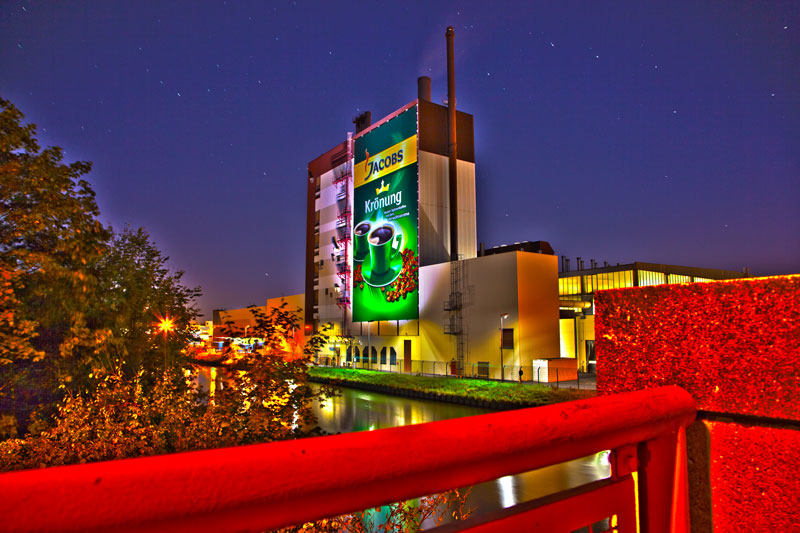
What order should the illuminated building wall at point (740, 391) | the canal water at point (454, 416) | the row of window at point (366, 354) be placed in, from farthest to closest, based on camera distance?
the row of window at point (366, 354) → the canal water at point (454, 416) → the illuminated building wall at point (740, 391)

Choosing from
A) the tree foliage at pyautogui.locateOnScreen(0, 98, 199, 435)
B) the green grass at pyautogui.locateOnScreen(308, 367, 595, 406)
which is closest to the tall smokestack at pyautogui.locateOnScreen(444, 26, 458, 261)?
the green grass at pyautogui.locateOnScreen(308, 367, 595, 406)

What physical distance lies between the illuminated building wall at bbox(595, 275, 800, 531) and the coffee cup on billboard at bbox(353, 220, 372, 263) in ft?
140

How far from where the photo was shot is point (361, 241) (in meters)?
46.0

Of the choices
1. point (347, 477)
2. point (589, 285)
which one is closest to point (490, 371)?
point (589, 285)

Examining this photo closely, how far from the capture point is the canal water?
1353cm

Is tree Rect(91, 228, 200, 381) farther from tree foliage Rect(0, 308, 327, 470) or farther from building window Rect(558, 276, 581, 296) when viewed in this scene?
building window Rect(558, 276, 581, 296)

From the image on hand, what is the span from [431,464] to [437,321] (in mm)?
36485

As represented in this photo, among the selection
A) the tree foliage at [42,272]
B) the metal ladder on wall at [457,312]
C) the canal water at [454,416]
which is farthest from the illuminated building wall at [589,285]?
the tree foliage at [42,272]

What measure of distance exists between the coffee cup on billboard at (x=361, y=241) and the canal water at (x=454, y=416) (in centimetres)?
1338

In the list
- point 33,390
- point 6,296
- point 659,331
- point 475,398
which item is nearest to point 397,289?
point 475,398

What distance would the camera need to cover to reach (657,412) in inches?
71.0

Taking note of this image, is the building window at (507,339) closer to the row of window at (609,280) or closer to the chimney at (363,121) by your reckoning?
the row of window at (609,280)

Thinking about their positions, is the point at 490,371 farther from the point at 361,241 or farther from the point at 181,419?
the point at 181,419

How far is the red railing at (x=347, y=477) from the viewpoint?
868 millimetres
